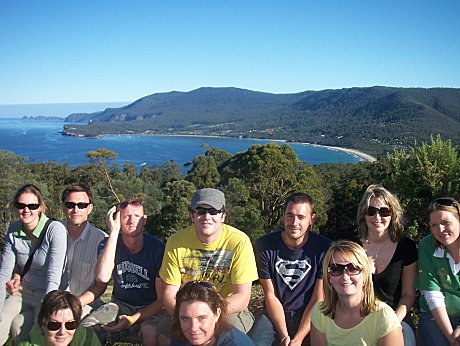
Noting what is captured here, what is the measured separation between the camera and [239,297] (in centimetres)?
298

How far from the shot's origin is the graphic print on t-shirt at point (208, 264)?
9.92 feet

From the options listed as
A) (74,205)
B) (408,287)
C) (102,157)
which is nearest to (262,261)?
(408,287)

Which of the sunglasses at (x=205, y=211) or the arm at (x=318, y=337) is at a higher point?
the sunglasses at (x=205, y=211)

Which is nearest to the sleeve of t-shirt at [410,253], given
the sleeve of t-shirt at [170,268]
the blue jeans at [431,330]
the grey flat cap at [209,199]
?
the blue jeans at [431,330]

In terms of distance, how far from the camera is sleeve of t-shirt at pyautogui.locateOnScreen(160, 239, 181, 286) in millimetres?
3008

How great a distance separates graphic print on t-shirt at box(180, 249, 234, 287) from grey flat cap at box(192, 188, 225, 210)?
36 cm

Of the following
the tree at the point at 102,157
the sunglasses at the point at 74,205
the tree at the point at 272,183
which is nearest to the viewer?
the sunglasses at the point at 74,205

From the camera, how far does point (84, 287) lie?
3498mm

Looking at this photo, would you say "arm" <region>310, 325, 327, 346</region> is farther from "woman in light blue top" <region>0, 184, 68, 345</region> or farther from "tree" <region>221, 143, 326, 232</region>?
"tree" <region>221, 143, 326, 232</region>

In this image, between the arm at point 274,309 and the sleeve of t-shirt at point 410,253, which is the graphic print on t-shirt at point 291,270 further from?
the sleeve of t-shirt at point 410,253

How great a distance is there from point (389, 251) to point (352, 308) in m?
0.86

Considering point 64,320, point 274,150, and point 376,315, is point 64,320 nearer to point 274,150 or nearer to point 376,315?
point 376,315

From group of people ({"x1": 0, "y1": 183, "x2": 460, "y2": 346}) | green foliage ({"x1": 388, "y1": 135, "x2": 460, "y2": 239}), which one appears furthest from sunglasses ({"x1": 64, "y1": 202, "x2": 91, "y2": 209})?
green foliage ({"x1": 388, "y1": 135, "x2": 460, "y2": 239})

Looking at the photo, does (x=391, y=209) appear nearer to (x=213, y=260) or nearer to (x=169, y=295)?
(x=213, y=260)
